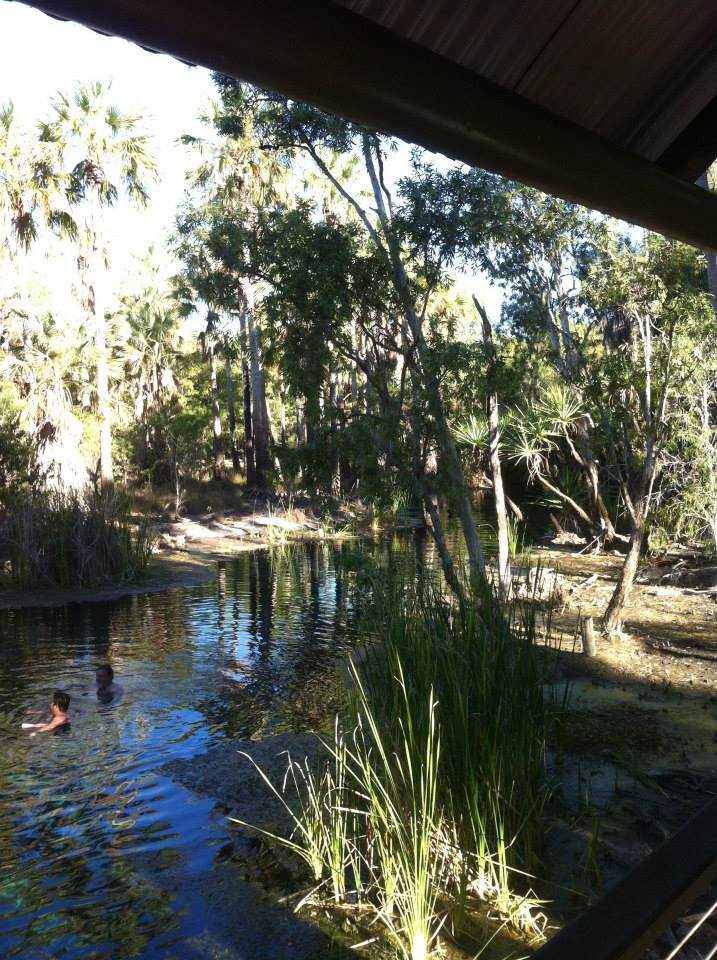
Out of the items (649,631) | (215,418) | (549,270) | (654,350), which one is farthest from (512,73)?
(215,418)

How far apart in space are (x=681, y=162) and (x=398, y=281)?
6.81 metres

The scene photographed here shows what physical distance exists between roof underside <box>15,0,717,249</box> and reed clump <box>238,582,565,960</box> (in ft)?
7.24

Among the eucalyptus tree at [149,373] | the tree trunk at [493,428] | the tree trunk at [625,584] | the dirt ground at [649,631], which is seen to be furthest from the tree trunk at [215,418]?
the tree trunk at [625,584]

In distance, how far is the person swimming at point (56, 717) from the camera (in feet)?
21.6

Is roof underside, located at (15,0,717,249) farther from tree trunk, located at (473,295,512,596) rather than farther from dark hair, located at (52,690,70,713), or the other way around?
tree trunk, located at (473,295,512,596)

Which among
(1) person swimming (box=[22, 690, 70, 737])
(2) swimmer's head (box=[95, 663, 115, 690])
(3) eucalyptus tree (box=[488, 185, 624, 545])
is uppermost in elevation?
(3) eucalyptus tree (box=[488, 185, 624, 545])

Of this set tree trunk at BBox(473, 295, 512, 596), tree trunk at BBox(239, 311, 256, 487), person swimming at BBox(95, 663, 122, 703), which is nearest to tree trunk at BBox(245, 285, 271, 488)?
tree trunk at BBox(239, 311, 256, 487)

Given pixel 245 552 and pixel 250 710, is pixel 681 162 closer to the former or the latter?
pixel 250 710

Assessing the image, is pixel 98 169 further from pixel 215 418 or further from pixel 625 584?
pixel 625 584

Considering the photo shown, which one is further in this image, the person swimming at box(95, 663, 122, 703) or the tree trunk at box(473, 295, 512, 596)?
the tree trunk at box(473, 295, 512, 596)

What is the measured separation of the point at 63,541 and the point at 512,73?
12445mm

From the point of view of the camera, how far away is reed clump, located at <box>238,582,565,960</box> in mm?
Result: 3434

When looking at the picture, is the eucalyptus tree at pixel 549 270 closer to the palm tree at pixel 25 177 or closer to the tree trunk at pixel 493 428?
the tree trunk at pixel 493 428

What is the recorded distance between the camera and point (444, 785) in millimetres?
3717
